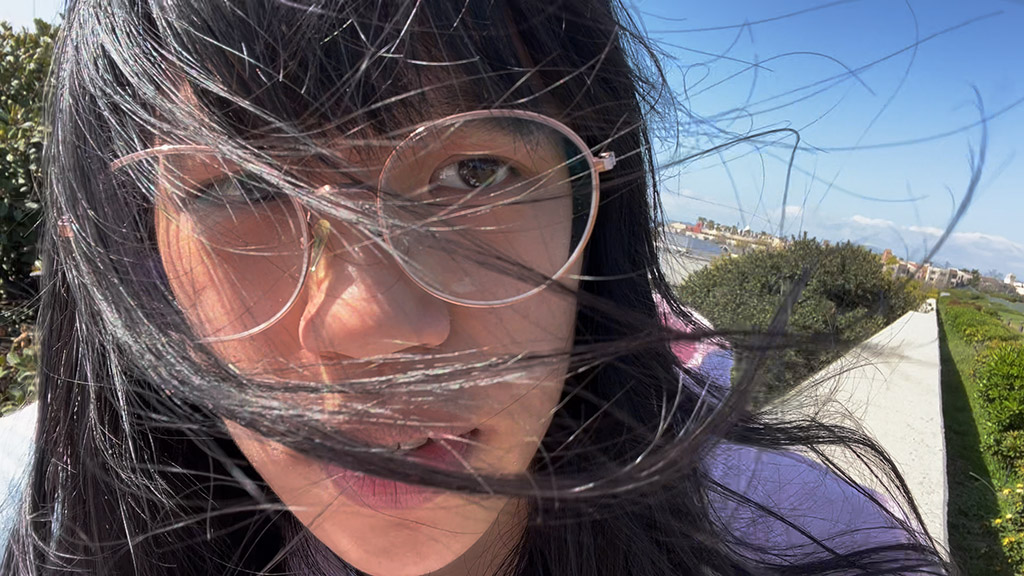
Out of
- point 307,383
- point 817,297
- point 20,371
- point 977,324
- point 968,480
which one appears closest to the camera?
point 307,383

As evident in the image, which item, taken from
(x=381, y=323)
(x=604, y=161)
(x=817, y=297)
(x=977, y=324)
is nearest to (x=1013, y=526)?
(x=817, y=297)

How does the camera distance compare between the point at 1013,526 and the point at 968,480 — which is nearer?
the point at 1013,526

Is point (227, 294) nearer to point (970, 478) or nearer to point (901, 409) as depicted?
point (901, 409)

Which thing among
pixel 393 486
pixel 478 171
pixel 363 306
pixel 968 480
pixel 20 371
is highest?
pixel 478 171

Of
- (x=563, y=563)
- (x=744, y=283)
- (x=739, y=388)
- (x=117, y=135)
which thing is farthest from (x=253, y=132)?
(x=563, y=563)

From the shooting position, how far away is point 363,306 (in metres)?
0.82

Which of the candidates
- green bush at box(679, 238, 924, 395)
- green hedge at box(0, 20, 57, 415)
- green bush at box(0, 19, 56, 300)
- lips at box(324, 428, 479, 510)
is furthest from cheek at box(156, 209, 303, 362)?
green bush at box(0, 19, 56, 300)

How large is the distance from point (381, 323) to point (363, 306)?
3 cm

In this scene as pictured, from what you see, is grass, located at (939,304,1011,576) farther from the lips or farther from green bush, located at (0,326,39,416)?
green bush, located at (0,326,39,416)

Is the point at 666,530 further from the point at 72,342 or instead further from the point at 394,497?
the point at 72,342

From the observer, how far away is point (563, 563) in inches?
50.1

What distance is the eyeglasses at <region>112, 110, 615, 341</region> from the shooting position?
811 millimetres

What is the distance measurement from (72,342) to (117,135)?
25.3 inches

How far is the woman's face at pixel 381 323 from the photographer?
82cm
